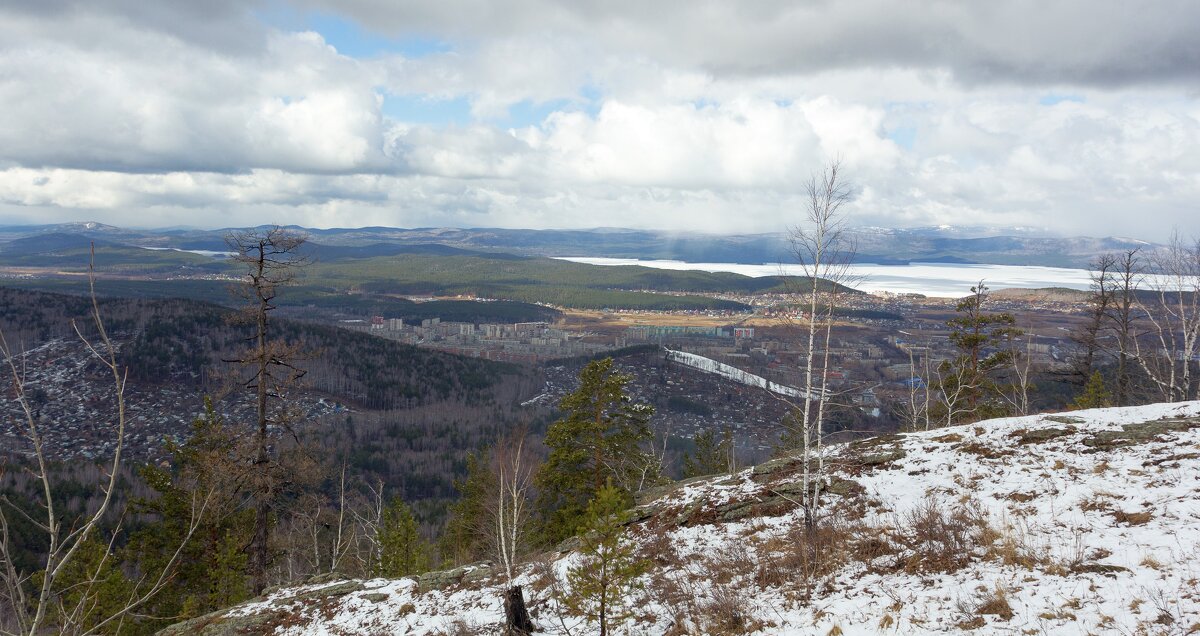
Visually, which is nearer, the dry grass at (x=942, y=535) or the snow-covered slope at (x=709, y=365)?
the dry grass at (x=942, y=535)

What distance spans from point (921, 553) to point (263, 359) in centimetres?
1703

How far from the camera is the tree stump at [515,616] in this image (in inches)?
412

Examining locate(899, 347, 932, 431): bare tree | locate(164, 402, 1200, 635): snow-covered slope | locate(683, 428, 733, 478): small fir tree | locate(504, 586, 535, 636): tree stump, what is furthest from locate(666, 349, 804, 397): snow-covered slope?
locate(504, 586, 535, 636): tree stump

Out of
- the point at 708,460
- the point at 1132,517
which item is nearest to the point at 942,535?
the point at 1132,517

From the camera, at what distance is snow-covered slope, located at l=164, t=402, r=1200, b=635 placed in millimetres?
7965

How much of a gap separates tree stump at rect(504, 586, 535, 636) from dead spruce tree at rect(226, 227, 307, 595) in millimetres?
9901

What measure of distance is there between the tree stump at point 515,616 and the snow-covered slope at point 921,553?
1.53ft

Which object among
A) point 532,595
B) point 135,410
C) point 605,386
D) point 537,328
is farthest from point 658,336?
point 532,595

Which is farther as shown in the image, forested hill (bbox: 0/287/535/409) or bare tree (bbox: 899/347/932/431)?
forested hill (bbox: 0/287/535/409)

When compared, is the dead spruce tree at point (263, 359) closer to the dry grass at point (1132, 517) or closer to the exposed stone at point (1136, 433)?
the dry grass at point (1132, 517)

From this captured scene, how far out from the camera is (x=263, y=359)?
677 inches

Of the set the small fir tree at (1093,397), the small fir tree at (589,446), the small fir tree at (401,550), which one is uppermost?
the small fir tree at (1093,397)

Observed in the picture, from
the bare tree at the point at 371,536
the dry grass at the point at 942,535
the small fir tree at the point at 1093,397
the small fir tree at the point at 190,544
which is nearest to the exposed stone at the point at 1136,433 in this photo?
the dry grass at the point at 942,535

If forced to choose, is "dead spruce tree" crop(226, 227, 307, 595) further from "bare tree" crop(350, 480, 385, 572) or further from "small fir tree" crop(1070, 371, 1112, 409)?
"small fir tree" crop(1070, 371, 1112, 409)
